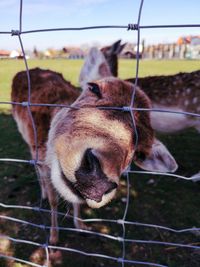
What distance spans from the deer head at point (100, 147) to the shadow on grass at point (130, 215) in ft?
2.10

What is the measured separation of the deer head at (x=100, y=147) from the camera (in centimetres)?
165

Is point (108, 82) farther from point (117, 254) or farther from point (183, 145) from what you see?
point (183, 145)

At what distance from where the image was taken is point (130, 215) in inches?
151

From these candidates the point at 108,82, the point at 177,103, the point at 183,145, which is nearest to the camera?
→ the point at 108,82

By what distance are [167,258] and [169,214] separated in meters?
0.75

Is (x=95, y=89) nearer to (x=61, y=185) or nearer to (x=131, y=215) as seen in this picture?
(x=61, y=185)

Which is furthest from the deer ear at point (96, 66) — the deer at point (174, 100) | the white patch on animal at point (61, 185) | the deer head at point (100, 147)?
the white patch on animal at point (61, 185)

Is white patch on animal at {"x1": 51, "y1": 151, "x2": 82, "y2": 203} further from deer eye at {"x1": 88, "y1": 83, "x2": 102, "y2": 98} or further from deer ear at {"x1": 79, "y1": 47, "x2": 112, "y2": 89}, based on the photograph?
deer ear at {"x1": 79, "y1": 47, "x2": 112, "y2": 89}

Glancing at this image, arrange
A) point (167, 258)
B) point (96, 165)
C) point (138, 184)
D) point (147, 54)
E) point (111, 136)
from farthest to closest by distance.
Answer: point (147, 54) < point (138, 184) < point (167, 258) < point (111, 136) < point (96, 165)

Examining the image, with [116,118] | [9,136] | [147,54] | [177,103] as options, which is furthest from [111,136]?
[147,54]

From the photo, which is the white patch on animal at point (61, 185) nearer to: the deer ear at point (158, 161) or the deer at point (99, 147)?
the deer at point (99, 147)

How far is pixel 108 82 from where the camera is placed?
2.45 meters

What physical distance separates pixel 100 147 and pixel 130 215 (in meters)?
2.30

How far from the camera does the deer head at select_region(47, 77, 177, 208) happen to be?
1.65 meters
